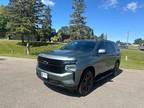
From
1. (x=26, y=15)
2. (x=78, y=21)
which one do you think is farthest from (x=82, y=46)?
(x=78, y=21)

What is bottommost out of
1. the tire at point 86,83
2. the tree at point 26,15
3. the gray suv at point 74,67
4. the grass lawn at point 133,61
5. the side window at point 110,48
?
the grass lawn at point 133,61

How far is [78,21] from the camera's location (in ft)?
202

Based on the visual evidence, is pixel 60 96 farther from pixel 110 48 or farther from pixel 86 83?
pixel 110 48

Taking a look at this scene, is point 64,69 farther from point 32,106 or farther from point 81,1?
point 81,1

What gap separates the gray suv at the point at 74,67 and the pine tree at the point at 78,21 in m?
51.8

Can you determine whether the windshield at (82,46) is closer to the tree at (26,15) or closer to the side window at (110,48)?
the side window at (110,48)

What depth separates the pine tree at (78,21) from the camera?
59972mm

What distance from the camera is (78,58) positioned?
21.7ft

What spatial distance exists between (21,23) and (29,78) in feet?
102

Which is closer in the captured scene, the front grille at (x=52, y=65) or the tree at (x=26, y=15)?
the front grille at (x=52, y=65)

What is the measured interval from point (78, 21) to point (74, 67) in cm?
5623

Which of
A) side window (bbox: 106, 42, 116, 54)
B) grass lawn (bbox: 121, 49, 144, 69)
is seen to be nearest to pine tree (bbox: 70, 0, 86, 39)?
grass lawn (bbox: 121, 49, 144, 69)

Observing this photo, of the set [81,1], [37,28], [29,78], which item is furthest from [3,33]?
[29,78]

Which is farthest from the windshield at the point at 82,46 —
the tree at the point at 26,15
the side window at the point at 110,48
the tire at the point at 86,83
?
the tree at the point at 26,15
